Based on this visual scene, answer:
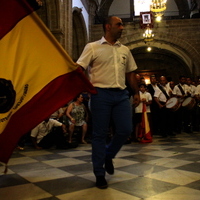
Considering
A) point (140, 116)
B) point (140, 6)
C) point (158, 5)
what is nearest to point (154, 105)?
point (140, 116)

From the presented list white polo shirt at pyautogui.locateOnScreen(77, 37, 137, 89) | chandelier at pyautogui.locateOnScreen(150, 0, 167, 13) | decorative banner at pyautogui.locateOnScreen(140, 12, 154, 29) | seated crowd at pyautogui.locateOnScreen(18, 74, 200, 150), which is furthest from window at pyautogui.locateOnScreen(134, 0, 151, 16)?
white polo shirt at pyautogui.locateOnScreen(77, 37, 137, 89)

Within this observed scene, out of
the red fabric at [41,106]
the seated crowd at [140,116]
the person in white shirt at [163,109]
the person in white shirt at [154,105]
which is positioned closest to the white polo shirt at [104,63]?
the red fabric at [41,106]

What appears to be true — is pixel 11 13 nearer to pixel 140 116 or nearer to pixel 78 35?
pixel 140 116

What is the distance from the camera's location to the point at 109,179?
301 cm

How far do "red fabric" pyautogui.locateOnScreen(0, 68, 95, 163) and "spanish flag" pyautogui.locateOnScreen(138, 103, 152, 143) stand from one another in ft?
13.0

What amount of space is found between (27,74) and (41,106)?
355 mm

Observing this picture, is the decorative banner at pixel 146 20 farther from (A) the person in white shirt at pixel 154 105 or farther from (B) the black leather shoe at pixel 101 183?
(B) the black leather shoe at pixel 101 183

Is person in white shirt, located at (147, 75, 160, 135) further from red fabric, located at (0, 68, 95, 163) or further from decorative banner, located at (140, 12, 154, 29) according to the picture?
decorative banner, located at (140, 12, 154, 29)

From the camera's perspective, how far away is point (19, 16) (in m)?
2.66

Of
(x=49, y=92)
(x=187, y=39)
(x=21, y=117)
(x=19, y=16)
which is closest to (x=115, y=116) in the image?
(x=49, y=92)

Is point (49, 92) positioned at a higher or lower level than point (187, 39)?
lower

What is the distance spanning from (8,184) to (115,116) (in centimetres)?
130

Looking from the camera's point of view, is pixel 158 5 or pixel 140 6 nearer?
pixel 158 5

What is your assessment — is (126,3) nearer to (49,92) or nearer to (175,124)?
(175,124)
